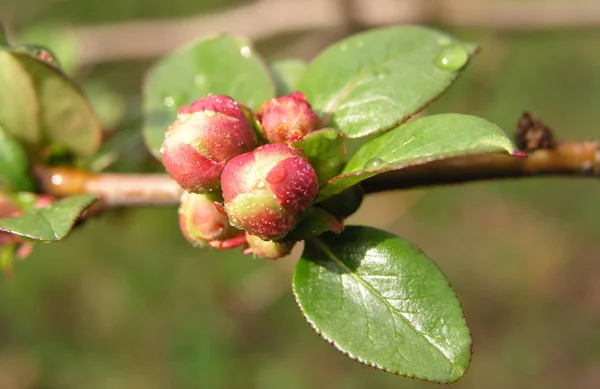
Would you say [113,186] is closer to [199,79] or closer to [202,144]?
[199,79]

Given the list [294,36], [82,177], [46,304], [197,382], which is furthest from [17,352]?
[82,177]

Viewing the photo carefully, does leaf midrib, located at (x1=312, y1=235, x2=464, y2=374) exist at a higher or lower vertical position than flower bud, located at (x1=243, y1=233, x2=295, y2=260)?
lower

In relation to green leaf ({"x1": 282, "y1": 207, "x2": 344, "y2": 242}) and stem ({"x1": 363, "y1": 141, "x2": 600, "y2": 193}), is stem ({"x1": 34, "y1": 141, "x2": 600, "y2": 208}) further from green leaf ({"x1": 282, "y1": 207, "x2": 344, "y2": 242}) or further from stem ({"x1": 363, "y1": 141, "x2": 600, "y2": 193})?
green leaf ({"x1": 282, "y1": 207, "x2": 344, "y2": 242})

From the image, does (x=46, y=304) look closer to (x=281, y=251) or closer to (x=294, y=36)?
(x=294, y=36)

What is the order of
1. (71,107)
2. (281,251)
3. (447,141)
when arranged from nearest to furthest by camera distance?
(447,141), (281,251), (71,107)

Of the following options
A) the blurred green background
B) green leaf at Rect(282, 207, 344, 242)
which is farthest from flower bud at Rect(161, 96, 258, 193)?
the blurred green background

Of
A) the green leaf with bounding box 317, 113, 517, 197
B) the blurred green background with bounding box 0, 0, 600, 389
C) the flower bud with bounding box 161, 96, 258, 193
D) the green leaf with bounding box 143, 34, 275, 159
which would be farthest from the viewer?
the blurred green background with bounding box 0, 0, 600, 389

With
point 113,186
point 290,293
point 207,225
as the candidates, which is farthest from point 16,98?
point 290,293
